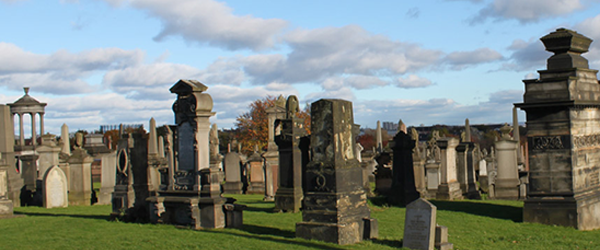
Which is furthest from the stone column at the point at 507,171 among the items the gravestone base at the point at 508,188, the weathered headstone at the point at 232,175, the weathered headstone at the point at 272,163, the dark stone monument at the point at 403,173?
the weathered headstone at the point at 232,175

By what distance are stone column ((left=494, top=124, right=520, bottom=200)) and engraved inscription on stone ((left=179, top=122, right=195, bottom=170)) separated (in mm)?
11665

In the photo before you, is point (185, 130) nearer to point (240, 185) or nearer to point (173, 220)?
point (173, 220)

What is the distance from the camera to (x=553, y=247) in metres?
10.7

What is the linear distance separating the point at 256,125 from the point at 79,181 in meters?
35.7

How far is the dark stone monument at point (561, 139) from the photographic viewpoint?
43.4ft

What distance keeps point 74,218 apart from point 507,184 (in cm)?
1389

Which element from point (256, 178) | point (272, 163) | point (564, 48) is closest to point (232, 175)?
point (256, 178)

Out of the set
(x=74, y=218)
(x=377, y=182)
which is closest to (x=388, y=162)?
(x=377, y=182)

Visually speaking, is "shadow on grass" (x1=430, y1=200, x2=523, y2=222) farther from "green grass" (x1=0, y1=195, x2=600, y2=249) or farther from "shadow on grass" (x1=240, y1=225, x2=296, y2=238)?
"shadow on grass" (x1=240, y1=225, x2=296, y2=238)

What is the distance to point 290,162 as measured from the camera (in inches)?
620

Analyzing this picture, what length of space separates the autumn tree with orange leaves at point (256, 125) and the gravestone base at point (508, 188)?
33202 millimetres

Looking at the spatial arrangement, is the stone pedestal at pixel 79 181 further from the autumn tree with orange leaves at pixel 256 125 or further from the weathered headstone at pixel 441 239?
the autumn tree with orange leaves at pixel 256 125

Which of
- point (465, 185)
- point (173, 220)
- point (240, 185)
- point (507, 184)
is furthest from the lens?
point (240, 185)

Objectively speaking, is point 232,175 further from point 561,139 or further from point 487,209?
point 561,139
